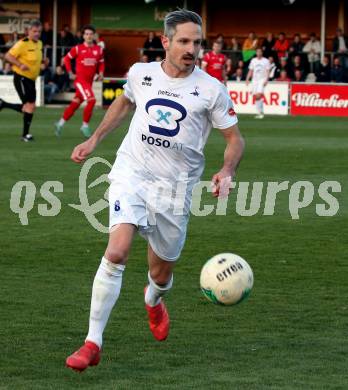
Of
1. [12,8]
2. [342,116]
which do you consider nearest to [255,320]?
[342,116]

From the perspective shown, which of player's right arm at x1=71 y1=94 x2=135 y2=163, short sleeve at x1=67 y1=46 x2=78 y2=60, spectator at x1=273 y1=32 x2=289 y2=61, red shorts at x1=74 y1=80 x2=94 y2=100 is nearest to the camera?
player's right arm at x1=71 y1=94 x2=135 y2=163

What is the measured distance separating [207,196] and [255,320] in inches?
317

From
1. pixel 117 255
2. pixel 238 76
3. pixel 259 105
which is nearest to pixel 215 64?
pixel 259 105

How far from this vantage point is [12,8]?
47844 mm

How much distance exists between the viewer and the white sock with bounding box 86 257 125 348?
280 inches

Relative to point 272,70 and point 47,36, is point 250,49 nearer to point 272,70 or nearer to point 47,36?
point 272,70

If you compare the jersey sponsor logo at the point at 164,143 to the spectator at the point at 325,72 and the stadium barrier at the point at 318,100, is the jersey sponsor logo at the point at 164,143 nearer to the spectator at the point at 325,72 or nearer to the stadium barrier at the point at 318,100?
the stadium barrier at the point at 318,100

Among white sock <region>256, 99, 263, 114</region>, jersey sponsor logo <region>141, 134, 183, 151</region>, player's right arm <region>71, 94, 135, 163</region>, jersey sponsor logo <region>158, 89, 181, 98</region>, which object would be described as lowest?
white sock <region>256, 99, 263, 114</region>

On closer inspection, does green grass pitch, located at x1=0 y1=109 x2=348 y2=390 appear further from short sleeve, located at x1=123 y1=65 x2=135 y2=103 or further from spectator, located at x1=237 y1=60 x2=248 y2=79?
spectator, located at x1=237 y1=60 x2=248 y2=79

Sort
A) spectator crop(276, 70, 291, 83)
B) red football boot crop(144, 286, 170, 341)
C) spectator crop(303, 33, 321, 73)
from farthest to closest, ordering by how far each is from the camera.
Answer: spectator crop(303, 33, 321, 73), spectator crop(276, 70, 291, 83), red football boot crop(144, 286, 170, 341)

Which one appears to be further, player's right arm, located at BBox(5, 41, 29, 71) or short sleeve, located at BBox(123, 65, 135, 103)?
player's right arm, located at BBox(5, 41, 29, 71)

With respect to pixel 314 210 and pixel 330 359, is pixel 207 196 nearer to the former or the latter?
pixel 314 210

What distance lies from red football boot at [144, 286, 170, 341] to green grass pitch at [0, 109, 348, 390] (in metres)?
0.08

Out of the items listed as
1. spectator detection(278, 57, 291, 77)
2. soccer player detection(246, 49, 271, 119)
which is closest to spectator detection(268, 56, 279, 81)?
spectator detection(278, 57, 291, 77)
